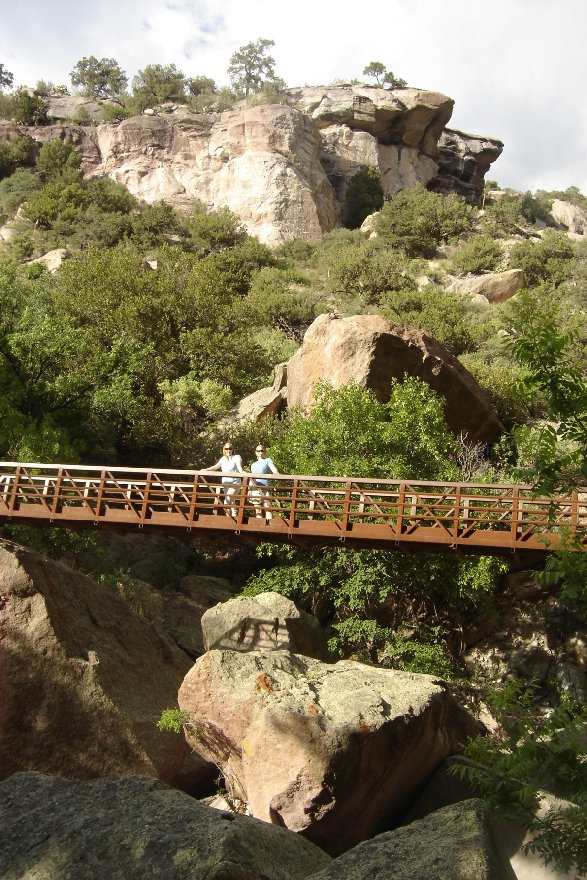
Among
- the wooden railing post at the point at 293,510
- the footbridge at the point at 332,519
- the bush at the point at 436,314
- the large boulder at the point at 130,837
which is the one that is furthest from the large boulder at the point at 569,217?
the large boulder at the point at 130,837

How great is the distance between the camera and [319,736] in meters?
9.55

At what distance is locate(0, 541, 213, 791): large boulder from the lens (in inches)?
434

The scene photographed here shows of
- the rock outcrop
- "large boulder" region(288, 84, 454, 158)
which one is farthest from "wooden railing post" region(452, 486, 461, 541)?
the rock outcrop

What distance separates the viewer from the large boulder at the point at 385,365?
782 inches

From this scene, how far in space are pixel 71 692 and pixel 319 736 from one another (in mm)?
3932

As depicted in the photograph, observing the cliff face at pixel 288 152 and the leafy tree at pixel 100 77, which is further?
the leafy tree at pixel 100 77

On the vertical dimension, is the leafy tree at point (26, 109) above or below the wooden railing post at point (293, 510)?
above

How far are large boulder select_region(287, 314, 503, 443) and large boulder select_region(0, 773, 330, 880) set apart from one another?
43.9 ft

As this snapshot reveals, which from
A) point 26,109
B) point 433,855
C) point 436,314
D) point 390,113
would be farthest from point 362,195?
point 433,855

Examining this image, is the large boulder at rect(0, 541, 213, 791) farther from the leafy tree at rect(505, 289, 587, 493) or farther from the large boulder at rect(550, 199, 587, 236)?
the large boulder at rect(550, 199, 587, 236)

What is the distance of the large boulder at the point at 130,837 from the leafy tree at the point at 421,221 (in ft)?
151

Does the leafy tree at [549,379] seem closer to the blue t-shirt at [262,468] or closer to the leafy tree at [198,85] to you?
the blue t-shirt at [262,468]

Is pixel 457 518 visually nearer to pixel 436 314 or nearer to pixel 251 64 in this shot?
pixel 436 314

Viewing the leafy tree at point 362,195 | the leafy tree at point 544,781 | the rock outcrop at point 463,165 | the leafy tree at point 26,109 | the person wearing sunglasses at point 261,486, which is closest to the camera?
the leafy tree at point 544,781
